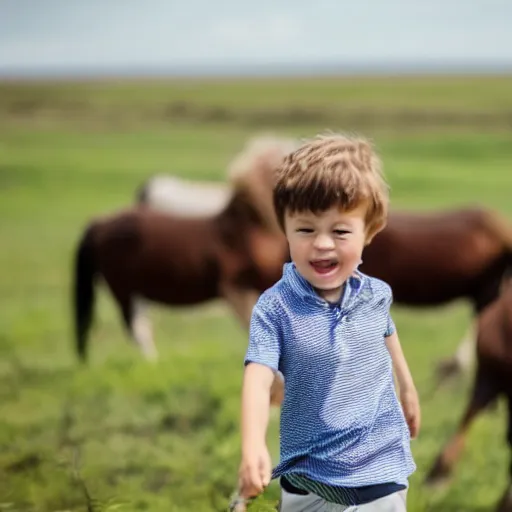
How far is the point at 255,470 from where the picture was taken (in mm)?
1054

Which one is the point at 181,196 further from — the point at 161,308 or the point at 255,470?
the point at 255,470

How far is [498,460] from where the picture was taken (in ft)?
11.8

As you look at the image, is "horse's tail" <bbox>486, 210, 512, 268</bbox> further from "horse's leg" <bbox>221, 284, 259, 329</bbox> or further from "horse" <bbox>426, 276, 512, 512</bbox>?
"horse" <bbox>426, 276, 512, 512</bbox>

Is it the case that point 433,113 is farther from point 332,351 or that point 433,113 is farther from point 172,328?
point 332,351

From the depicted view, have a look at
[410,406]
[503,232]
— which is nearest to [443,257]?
[503,232]

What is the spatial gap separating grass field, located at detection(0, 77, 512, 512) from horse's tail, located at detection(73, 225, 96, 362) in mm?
156

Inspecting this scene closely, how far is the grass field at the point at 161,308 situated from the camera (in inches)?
93.7

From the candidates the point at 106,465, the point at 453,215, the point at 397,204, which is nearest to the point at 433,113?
the point at 397,204

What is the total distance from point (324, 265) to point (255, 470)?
0.92 feet

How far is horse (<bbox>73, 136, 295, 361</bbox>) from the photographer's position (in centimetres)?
454

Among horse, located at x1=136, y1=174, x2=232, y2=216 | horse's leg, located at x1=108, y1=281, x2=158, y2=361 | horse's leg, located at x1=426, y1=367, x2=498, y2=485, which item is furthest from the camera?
horse, located at x1=136, y1=174, x2=232, y2=216

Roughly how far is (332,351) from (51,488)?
27.8 inches

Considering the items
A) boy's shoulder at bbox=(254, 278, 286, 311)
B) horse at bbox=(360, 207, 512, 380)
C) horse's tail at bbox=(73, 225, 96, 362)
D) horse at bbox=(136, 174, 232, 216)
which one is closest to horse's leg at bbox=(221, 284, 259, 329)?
horse at bbox=(360, 207, 512, 380)

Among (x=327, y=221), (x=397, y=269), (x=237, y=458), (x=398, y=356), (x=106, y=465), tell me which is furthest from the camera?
(x=397, y=269)
